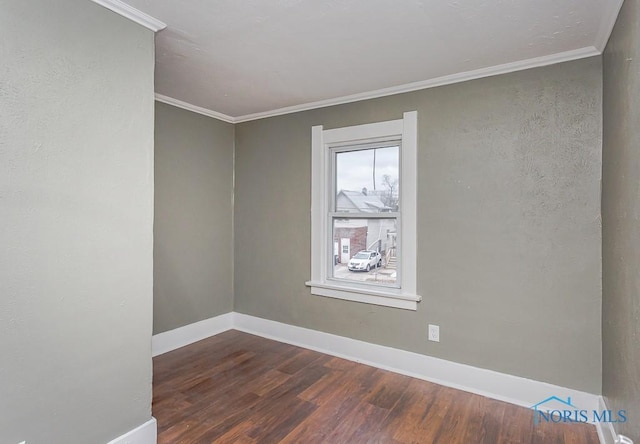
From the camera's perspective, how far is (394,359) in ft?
9.81

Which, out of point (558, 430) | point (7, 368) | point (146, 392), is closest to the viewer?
point (7, 368)

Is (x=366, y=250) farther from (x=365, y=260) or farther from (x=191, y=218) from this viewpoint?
(x=191, y=218)

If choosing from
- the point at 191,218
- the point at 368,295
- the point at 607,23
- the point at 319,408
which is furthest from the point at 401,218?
the point at 191,218

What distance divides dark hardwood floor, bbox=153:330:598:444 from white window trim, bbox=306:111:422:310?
2.06ft

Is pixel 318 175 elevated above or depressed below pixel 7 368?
above

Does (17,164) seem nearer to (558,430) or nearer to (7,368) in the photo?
(7,368)

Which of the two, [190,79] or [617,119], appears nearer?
[617,119]

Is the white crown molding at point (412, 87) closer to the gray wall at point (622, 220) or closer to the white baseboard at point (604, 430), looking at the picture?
the gray wall at point (622, 220)

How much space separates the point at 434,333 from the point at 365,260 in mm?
873

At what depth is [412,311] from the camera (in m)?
2.93

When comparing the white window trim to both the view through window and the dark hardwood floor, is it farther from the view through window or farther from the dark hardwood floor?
the dark hardwood floor

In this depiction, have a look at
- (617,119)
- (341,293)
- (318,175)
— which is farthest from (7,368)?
(617,119)

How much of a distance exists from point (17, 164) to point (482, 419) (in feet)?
9.50

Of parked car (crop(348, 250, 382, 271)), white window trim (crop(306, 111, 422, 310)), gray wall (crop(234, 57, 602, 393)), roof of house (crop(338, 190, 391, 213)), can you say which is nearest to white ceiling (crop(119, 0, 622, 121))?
gray wall (crop(234, 57, 602, 393))
